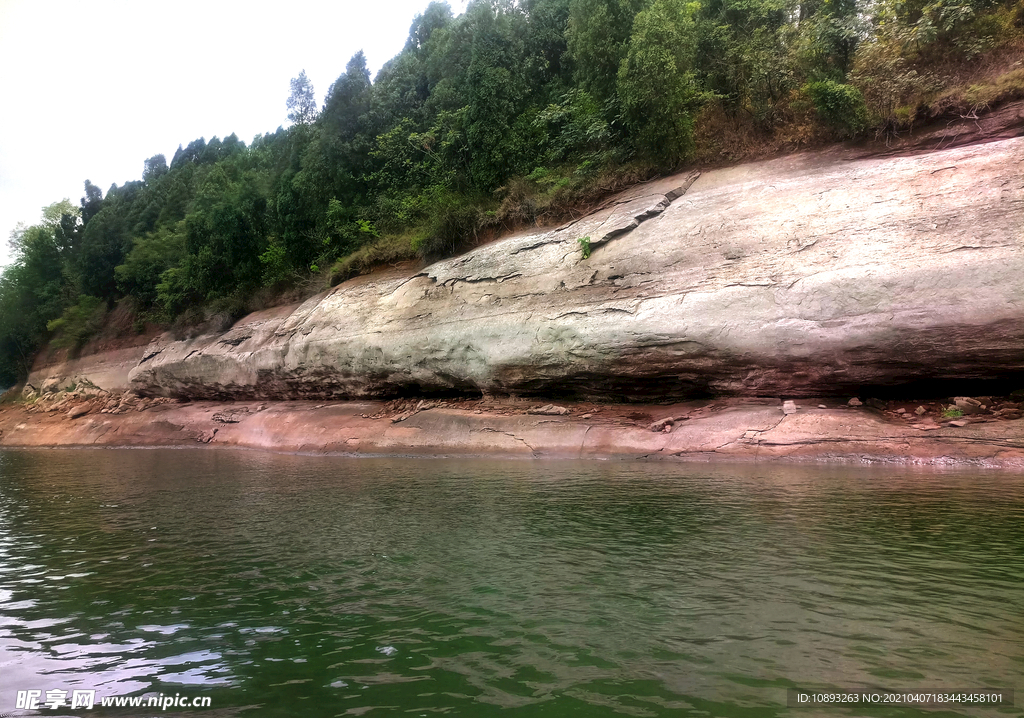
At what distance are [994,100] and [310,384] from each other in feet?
69.2

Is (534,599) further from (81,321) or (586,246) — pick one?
(81,321)

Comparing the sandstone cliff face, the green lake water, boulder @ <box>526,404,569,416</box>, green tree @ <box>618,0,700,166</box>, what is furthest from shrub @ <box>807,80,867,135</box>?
boulder @ <box>526,404,569,416</box>

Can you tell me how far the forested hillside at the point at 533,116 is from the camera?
1512cm

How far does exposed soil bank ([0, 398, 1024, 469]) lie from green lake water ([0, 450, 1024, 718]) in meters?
1.93

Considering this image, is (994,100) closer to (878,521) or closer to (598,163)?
(598,163)

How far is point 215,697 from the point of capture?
354cm

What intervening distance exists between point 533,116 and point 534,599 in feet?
67.7

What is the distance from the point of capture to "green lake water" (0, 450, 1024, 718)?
11.6 feet

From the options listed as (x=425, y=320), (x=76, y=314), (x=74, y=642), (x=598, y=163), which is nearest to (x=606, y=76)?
(x=598, y=163)

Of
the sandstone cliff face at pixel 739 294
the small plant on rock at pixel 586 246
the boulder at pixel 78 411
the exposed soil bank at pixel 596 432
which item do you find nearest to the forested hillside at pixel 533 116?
the sandstone cliff face at pixel 739 294

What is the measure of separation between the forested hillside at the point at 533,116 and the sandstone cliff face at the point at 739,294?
1.67m

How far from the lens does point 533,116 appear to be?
2259 cm

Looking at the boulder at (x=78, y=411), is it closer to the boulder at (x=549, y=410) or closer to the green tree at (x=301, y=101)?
the green tree at (x=301, y=101)

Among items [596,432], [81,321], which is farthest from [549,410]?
[81,321]
